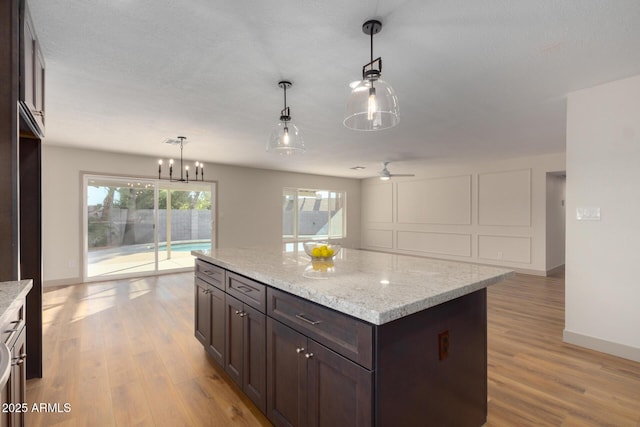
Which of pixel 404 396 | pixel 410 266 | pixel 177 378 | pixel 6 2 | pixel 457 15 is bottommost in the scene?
pixel 177 378

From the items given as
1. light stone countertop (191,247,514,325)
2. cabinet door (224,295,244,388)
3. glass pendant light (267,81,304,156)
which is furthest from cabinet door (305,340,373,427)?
glass pendant light (267,81,304,156)

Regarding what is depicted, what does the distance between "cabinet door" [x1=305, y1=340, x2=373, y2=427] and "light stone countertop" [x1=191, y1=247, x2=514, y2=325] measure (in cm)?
23

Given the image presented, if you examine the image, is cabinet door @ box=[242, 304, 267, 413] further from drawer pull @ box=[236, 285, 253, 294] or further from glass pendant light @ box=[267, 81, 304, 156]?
glass pendant light @ box=[267, 81, 304, 156]

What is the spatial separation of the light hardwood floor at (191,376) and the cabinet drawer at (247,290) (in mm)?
718

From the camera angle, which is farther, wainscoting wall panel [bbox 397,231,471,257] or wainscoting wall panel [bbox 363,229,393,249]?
wainscoting wall panel [bbox 363,229,393,249]

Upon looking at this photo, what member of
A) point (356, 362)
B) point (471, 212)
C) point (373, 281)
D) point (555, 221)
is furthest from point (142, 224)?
point (555, 221)

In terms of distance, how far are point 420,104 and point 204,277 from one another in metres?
2.69

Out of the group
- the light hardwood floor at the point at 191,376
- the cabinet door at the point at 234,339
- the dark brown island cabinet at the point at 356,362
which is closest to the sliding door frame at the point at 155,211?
the light hardwood floor at the point at 191,376

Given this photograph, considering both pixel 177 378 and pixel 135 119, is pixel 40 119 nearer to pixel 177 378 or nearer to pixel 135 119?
pixel 135 119

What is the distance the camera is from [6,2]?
4.84 ft

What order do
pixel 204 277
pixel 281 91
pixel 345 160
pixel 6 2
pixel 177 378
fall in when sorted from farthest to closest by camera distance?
pixel 345 160, pixel 281 91, pixel 204 277, pixel 177 378, pixel 6 2

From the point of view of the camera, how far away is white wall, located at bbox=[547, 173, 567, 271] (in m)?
6.02

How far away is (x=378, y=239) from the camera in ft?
30.7

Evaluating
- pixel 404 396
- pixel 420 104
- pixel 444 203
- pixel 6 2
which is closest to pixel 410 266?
pixel 404 396
